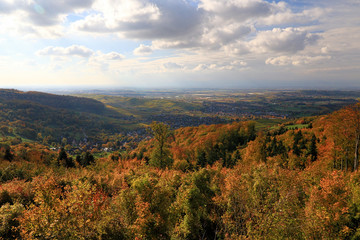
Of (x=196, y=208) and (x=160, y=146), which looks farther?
(x=160, y=146)

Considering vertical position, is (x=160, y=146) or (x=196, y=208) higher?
(x=196, y=208)

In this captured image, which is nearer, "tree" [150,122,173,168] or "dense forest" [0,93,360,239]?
"dense forest" [0,93,360,239]

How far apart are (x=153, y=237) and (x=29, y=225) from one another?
10189mm

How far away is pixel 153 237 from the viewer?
17.7m

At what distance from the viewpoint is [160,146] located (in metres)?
55.0

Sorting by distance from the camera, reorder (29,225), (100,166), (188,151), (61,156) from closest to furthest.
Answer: (29,225)
(100,166)
(61,156)
(188,151)

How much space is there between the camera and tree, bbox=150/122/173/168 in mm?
52531

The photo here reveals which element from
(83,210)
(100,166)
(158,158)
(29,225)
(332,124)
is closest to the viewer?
(29,225)

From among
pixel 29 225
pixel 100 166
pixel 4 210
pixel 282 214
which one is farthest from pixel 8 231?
pixel 100 166

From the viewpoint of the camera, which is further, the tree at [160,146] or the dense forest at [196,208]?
the tree at [160,146]

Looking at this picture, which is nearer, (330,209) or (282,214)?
(282,214)

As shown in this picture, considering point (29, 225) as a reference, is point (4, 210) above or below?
below

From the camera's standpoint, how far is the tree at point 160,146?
5253 cm

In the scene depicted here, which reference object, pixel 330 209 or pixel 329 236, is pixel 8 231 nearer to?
pixel 329 236
